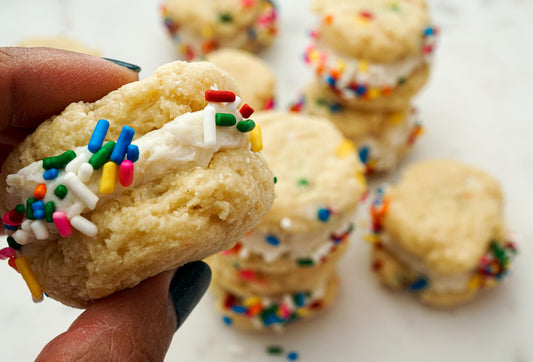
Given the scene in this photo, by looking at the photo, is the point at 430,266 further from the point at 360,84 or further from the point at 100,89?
the point at 100,89

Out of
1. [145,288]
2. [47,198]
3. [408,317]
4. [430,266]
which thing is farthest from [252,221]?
[408,317]

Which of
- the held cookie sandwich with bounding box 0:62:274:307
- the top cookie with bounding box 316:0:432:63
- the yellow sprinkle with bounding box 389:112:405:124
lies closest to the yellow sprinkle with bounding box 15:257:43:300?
the held cookie sandwich with bounding box 0:62:274:307

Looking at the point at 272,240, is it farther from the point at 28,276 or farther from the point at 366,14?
the point at 366,14

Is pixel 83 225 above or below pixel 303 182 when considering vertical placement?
above

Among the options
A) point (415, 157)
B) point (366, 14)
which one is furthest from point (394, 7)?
point (415, 157)

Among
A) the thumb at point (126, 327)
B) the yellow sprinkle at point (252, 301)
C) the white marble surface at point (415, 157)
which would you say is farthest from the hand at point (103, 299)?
the white marble surface at point (415, 157)

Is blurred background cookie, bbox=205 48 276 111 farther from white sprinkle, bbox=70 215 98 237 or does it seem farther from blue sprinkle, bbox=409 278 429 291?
white sprinkle, bbox=70 215 98 237

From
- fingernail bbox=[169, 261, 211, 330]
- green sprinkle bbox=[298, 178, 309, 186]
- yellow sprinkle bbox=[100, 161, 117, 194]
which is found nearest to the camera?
yellow sprinkle bbox=[100, 161, 117, 194]
